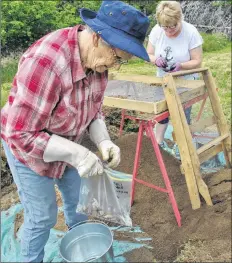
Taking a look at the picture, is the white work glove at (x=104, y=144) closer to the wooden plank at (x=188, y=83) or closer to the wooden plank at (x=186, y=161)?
the wooden plank at (x=186, y=161)

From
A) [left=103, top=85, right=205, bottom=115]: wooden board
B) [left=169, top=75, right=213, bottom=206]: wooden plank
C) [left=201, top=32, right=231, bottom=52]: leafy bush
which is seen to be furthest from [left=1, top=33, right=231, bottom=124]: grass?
[left=169, top=75, right=213, bottom=206]: wooden plank

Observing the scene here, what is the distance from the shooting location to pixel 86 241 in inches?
95.9

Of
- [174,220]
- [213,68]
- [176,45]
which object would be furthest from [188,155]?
[213,68]

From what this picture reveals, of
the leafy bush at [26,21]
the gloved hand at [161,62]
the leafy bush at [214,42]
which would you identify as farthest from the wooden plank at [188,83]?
the leafy bush at [214,42]

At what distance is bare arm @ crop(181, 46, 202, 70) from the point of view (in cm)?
356

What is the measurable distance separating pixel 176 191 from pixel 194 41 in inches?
58.9

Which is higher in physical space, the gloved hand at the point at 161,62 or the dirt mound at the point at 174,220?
the gloved hand at the point at 161,62

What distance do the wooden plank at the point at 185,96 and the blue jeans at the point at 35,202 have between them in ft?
2.98

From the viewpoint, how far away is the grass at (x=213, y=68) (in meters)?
5.96

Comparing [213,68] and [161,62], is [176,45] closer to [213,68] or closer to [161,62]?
[161,62]

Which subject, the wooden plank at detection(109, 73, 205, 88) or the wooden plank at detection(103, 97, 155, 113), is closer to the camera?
the wooden plank at detection(103, 97, 155, 113)

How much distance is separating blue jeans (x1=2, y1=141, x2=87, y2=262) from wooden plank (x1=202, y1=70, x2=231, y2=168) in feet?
5.73

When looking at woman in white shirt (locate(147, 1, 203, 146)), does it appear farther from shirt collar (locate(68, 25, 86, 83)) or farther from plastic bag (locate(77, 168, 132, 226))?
shirt collar (locate(68, 25, 86, 83))

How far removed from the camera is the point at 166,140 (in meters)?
4.61
